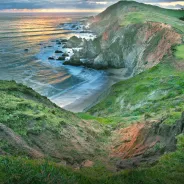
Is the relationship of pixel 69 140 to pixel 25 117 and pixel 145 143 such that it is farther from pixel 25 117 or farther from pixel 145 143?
pixel 145 143

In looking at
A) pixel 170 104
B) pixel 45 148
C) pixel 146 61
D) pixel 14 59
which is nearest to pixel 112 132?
pixel 170 104

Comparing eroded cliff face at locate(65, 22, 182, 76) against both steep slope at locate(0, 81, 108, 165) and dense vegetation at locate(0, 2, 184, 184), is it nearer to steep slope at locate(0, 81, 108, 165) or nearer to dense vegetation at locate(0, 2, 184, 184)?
dense vegetation at locate(0, 2, 184, 184)

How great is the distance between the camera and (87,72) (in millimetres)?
51875

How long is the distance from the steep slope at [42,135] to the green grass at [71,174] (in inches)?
83.0

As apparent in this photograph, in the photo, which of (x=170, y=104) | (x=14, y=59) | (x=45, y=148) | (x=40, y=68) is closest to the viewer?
(x=45, y=148)

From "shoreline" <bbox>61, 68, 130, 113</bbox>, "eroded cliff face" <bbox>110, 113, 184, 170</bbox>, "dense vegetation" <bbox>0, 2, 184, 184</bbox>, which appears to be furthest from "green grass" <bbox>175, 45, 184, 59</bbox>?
"eroded cliff face" <bbox>110, 113, 184, 170</bbox>

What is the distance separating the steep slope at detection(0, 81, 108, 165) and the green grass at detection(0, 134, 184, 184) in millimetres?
2108

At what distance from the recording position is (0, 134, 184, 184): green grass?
716 cm

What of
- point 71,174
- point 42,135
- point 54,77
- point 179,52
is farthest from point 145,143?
point 54,77

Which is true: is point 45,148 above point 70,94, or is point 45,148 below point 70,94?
above

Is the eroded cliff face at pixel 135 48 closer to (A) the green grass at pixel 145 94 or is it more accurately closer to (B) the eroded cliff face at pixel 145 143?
(A) the green grass at pixel 145 94

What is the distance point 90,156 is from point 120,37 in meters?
44.9

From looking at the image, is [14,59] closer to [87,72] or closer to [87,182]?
[87,72]

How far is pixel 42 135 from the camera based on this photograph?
1317cm
